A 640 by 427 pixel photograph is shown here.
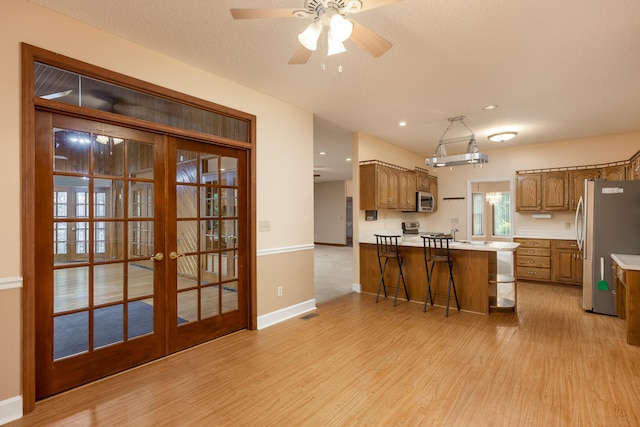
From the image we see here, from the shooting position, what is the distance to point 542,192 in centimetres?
604

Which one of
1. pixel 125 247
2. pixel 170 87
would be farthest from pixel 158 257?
pixel 170 87

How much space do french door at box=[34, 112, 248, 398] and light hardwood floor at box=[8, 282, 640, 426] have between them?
0.22 metres

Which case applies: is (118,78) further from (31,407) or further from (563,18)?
(563,18)

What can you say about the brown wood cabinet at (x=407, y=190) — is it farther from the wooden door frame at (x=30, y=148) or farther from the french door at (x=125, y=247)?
the wooden door frame at (x=30, y=148)

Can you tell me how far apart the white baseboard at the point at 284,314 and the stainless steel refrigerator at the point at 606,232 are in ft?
11.9

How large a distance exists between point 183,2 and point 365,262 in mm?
4250

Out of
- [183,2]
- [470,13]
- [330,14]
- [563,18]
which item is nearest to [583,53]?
[563,18]

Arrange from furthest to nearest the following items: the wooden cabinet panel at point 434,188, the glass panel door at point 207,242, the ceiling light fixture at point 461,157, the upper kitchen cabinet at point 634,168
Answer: the wooden cabinet panel at point 434,188 → the upper kitchen cabinet at point 634,168 → the ceiling light fixture at point 461,157 → the glass panel door at point 207,242

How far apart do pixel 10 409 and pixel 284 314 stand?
246cm

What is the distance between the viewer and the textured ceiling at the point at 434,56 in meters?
2.18

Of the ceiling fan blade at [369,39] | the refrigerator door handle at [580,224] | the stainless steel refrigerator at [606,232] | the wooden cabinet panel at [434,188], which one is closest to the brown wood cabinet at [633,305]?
the stainless steel refrigerator at [606,232]

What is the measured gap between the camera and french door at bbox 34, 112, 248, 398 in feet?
7.51

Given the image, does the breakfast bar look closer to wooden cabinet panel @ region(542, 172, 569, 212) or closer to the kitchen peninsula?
the kitchen peninsula

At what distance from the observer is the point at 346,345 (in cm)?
319
